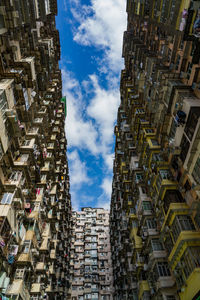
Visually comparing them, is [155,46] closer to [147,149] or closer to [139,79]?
[139,79]

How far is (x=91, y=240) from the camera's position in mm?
61281

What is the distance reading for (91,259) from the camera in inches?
2160

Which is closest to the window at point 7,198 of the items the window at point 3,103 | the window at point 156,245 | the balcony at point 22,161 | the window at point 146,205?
the balcony at point 22,161

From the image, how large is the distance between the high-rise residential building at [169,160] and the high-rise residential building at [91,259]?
28629 mm

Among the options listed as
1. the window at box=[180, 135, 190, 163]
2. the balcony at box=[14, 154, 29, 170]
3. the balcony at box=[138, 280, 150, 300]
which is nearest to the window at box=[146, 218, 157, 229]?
the balcony at box=[138, 280, 150, 300]

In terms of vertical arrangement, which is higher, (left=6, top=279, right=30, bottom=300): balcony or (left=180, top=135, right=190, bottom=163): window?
(left=180, top=135, right=190, bottom=163): window

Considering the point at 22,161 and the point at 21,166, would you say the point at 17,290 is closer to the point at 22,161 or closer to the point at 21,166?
the point at 21,166

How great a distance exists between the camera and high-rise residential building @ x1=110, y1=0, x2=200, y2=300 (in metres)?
14.8

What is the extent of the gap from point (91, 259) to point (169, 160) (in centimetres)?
5035

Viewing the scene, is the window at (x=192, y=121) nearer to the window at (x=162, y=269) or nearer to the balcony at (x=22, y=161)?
the window at (x=162, y=269)

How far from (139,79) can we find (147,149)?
14708 millimetres

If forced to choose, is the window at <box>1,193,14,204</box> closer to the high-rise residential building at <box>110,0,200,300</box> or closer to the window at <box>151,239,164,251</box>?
the high-rise residential building at <box>110,0,200,300</box>

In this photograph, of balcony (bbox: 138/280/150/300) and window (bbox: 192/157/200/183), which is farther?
balcony (bbox: 138/280/150/300)

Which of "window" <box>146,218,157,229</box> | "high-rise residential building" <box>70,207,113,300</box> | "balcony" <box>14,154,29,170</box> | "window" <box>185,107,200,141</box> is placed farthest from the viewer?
"high-rise residential building" <box>70,207,113,300</box>
